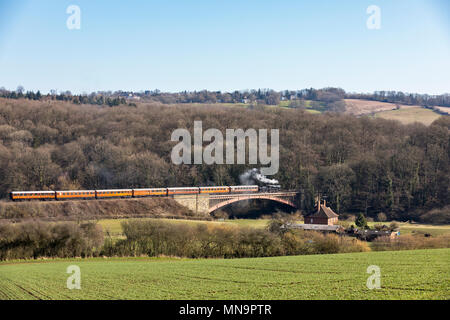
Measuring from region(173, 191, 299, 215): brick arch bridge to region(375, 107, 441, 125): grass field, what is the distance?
52.7m

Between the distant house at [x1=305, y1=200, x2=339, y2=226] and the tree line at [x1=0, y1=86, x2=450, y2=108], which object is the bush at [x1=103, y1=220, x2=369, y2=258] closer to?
the distant house at [x1=305, y1=200, x2=339, y2=226]

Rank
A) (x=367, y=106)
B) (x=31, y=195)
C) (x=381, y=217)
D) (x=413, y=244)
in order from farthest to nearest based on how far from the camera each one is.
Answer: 1. (x=367, y=106)
2. (x=381, y=217)
3. (x=31, y=195)
4. (x=413, y=244)

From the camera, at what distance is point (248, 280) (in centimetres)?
2216

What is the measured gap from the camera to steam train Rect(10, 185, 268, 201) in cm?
5909

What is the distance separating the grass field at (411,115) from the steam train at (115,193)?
56304mm

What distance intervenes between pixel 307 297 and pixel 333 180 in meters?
56.2

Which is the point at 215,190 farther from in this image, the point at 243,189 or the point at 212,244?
the point at 212,244

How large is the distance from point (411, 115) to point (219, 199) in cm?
7256

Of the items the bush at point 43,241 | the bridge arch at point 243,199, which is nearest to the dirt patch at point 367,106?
the bridge arch at point 243,199

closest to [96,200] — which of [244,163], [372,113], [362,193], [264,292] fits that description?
[244,163]

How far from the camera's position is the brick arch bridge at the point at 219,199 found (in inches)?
2682

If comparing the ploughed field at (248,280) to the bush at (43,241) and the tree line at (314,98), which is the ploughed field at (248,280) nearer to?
the bush at (43,241)

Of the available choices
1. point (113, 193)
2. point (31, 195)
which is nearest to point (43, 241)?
point (31, 195)

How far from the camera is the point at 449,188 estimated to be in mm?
70625
